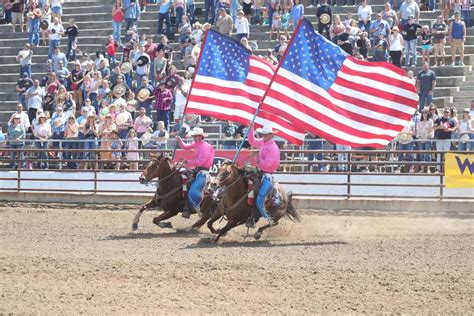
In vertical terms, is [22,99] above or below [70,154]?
above

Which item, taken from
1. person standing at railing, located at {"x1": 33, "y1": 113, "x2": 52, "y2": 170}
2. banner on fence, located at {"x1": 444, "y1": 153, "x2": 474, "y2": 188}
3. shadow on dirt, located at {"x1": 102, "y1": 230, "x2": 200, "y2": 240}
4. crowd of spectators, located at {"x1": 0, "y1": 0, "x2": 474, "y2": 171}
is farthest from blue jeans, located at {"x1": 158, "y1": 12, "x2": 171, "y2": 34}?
shadow on dirt, located at {"x1": 102, "y1": 230, "x2": 200, "y2": 240}

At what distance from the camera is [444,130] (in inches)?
1025

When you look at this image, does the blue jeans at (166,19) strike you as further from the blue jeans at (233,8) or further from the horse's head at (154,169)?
the horse's head at (154,169)

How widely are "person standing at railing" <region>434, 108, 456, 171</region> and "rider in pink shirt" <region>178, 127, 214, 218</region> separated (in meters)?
6.77

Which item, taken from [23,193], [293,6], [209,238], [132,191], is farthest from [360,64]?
[293,6]

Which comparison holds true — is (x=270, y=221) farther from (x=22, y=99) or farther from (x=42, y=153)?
(x=22, y=99)

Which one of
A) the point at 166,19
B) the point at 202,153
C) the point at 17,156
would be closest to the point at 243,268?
the point at 202,153

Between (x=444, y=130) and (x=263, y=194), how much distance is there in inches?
303

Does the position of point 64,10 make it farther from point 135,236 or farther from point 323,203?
point 135,236

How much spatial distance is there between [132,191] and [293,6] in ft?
29.8

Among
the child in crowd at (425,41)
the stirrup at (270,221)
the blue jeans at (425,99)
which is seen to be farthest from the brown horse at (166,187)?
the child in crowd at (425,41)

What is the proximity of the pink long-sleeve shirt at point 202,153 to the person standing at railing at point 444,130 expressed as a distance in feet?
22.1

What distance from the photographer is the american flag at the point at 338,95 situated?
1886cm

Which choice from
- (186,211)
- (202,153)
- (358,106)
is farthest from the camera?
(186,211)
